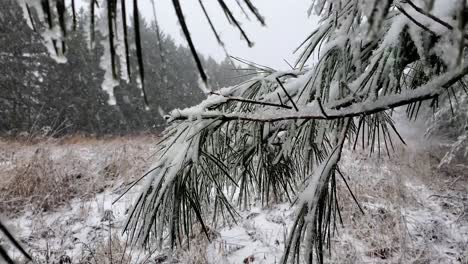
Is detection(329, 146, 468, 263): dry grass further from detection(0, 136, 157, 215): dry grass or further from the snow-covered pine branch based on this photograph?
detection(0, 136, 157, 215): dry grass

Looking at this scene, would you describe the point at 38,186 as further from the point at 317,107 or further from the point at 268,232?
the point at 317,107

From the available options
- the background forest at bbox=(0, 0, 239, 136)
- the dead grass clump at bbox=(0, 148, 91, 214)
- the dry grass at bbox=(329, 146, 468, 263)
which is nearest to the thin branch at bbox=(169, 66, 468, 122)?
the dry grass at bbox=(329, 146, 468, 263)

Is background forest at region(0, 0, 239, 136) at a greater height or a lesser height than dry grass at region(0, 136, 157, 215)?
greater

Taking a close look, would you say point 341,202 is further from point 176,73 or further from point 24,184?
point 176,73

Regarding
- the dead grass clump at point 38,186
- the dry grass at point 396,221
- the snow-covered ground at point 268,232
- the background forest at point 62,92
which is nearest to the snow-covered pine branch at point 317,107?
the dry grass at point 396,221

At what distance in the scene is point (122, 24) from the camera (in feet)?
0.88

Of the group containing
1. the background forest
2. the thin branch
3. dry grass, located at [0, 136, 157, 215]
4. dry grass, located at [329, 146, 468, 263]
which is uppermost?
the background forest

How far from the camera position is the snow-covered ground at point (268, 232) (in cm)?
246

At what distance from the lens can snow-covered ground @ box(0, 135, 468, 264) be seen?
2.46 meters

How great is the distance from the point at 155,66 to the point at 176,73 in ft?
7.39

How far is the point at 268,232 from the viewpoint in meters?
3.12

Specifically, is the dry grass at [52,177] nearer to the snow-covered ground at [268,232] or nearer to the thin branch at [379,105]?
the snow-covered ground at [268,232]

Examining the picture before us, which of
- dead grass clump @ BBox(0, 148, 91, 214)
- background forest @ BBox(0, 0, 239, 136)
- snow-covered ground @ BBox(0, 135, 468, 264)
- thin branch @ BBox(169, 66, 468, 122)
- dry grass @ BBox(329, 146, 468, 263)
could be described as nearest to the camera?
thin branch @ BBox(169, 66, 468, 122)

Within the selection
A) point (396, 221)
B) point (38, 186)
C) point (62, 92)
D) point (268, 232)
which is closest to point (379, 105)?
point (268, 232)
